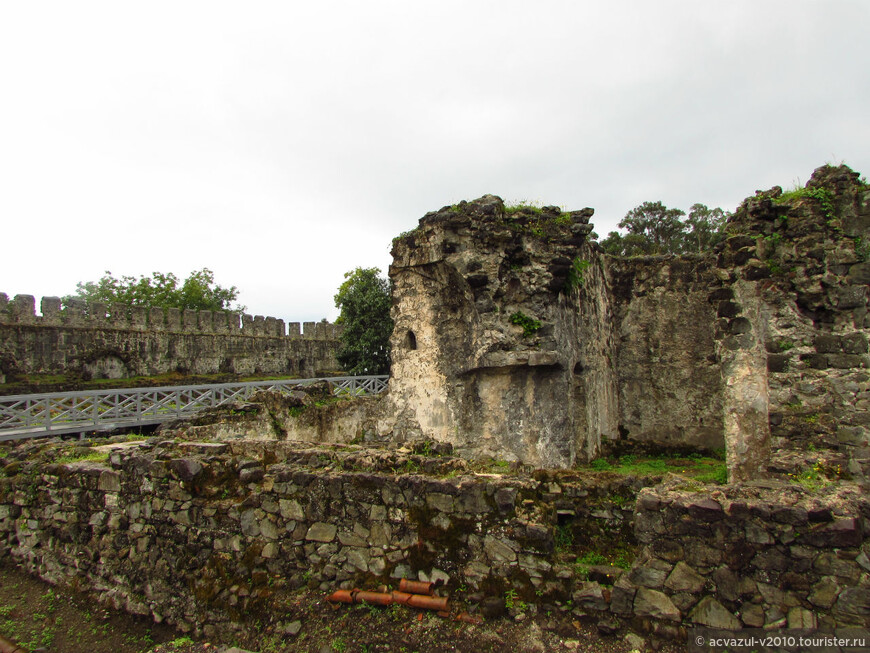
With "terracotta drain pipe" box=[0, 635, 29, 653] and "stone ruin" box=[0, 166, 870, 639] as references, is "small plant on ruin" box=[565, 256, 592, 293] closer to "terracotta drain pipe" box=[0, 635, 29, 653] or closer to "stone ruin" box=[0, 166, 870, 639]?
"stone ruin" box=[0, 166, 870, 639]

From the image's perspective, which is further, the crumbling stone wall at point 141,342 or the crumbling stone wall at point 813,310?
the crumbling stone wall at point 141,342

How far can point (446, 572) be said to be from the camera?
3912 mm

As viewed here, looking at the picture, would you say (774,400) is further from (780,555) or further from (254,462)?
(254,462)

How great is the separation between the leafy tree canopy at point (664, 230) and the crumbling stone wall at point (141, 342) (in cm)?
2282

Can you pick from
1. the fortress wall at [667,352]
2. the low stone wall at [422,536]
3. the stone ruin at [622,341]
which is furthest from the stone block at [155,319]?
the fortress wall at [667,352]

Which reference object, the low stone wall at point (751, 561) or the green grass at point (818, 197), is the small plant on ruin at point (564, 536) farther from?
the green grass at point (818, 197)

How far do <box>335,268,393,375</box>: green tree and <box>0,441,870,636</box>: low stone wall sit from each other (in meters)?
18.1

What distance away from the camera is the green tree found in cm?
2411

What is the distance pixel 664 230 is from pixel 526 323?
116 ft

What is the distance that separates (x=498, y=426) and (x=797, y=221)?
5011 mm

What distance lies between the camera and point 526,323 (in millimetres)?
8328

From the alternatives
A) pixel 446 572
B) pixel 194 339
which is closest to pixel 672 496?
pixel 446 572

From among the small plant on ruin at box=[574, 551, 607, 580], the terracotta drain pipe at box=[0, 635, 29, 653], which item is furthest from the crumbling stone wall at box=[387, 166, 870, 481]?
the terracotta drain pipe at box=[0, 635, 29, 653]

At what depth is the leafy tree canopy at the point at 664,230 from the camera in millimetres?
36719
